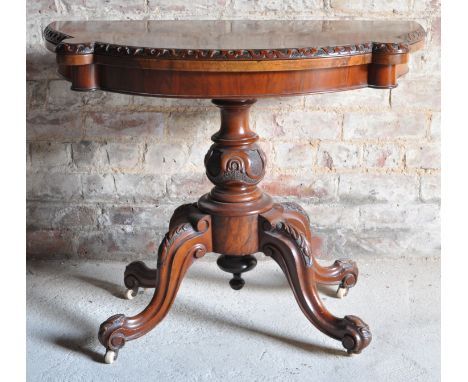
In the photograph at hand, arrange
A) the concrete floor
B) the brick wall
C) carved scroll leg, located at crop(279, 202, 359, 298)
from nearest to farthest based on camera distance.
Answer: the concrete floor
carved scroll leg, located at crop(279, 202, 359, 298)
the brick wall

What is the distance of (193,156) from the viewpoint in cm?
251

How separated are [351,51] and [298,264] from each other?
630mm

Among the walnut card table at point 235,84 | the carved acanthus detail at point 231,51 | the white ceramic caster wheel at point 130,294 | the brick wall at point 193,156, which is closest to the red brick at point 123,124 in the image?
the brick wall at point 193,156

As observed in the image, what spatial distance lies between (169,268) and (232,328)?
0.27m

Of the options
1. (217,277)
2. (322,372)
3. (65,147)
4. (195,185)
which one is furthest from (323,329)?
(65,147)

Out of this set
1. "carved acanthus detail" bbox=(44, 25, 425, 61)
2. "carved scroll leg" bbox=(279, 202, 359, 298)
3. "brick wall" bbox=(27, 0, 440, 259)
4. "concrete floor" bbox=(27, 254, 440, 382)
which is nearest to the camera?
"carved acanthus detail" bbox=(44, 25, 425, 61)

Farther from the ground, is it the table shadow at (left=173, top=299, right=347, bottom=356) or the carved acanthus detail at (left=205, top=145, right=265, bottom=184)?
the carved acanthus detail at (left=205, top=145, right=265, bottom=184)

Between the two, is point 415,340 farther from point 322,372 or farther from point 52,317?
point 52,317

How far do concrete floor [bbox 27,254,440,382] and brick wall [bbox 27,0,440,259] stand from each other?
0.13m

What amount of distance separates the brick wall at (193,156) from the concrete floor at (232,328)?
0.42 feet

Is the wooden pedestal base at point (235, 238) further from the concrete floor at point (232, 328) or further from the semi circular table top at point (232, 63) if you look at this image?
the semi circular table top at point (232, 63)

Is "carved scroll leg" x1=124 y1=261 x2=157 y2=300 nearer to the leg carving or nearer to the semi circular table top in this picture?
the leg carving

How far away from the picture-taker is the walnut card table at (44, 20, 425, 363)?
163cm

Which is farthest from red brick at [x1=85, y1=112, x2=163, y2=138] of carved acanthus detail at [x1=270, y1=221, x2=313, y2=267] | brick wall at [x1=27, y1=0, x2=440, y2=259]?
carved acanthus detail at [x1=270, y1=221, x2=313, y2=267]
